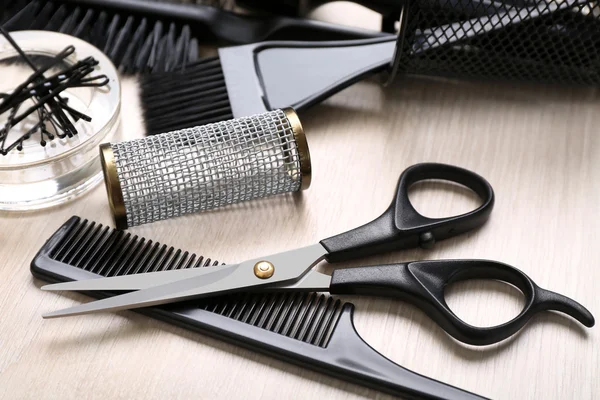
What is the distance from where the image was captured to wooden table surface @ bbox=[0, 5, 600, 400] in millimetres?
578

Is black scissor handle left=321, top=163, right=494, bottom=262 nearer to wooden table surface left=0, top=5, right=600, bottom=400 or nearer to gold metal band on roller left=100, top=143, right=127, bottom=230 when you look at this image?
wooden table surface left=0, top=5, right=600, bottom=400

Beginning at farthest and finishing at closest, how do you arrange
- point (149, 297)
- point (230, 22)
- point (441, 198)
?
point (230, 22), point (441, 198), point (149, 297)

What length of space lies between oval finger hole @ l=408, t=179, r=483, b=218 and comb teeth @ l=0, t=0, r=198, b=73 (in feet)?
0.98

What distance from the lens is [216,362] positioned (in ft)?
Answer: 1.92

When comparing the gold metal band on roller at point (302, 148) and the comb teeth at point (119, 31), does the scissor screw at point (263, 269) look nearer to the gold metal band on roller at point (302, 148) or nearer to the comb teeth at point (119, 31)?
the gold metal band on roller at point (302, 148)

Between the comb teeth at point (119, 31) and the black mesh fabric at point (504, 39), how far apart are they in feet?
0.83

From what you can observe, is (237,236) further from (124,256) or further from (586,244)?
(586,244)

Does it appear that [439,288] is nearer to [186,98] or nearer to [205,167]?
[205,167]

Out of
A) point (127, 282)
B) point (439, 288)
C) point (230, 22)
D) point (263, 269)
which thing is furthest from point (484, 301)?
point (230, 22)

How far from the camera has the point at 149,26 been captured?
850mm

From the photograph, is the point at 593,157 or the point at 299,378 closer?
the point at 299,378

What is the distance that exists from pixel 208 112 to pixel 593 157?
15.6 inches

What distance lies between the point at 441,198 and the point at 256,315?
0.22m

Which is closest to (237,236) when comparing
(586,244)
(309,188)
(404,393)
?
(309,188)
